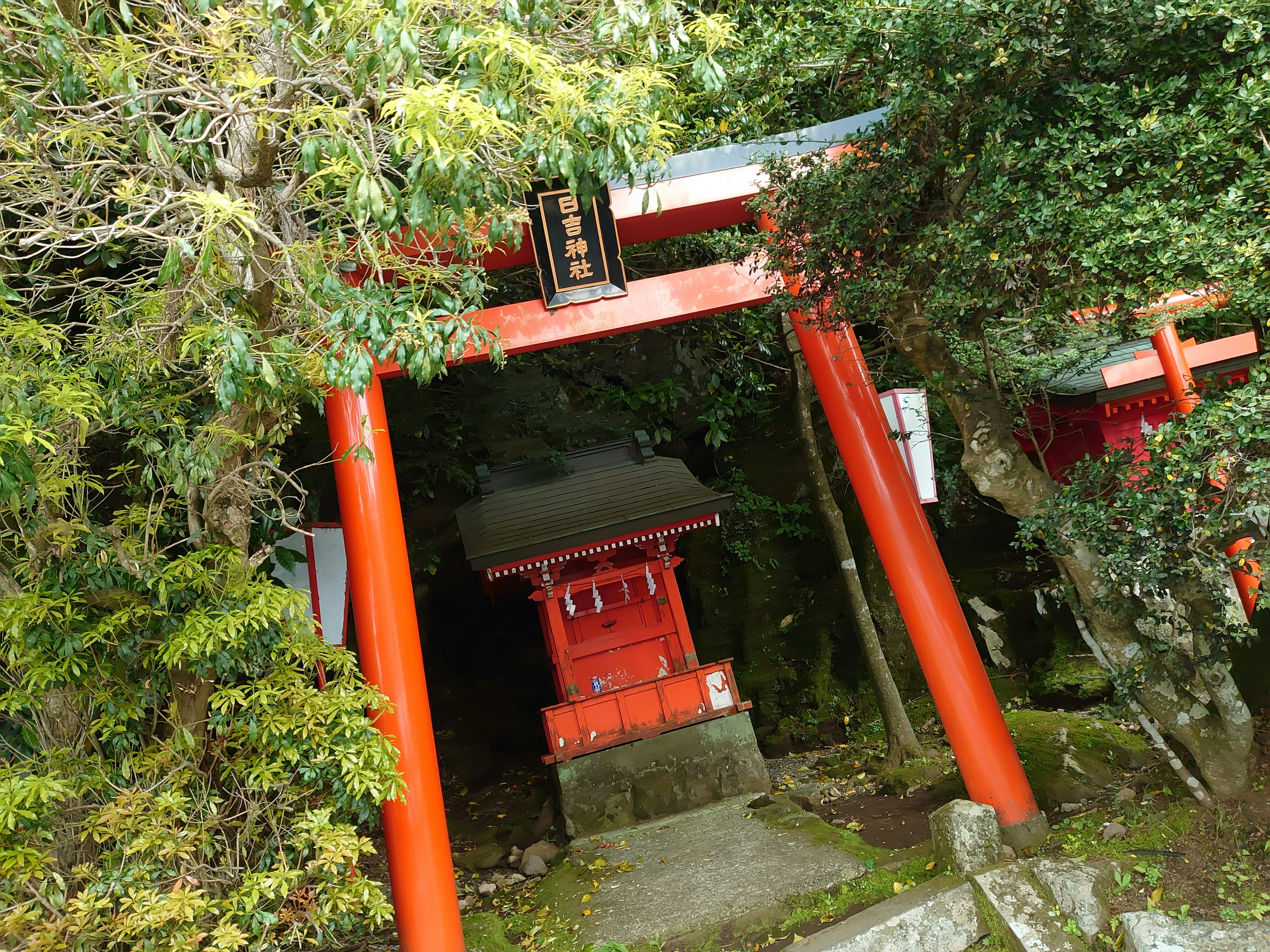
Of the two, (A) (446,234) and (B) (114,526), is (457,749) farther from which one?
(A) (446,234)

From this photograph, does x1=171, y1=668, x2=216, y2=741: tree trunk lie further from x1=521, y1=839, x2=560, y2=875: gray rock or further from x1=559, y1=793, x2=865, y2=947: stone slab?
x1=521, y1=839, x2=560, y2=875: gray rock

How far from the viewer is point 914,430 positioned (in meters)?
6.18

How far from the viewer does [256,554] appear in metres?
4.36

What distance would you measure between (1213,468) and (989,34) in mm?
2176

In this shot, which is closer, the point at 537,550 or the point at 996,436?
the point at 996,436

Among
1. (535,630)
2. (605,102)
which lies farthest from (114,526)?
(535,630)

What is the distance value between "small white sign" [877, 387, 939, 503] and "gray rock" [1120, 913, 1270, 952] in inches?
115

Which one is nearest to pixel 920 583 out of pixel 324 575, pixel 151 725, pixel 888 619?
pixel 324 575

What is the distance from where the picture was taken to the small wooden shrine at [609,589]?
8.52m

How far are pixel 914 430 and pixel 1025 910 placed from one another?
316 centimetres

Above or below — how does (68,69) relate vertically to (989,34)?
above

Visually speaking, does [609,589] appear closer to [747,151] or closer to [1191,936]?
[747,151]

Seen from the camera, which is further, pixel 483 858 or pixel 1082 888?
pixel 483 858

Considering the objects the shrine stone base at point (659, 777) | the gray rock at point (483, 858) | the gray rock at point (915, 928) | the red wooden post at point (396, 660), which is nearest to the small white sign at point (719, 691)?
the shrine stone base at point (659, 777)
